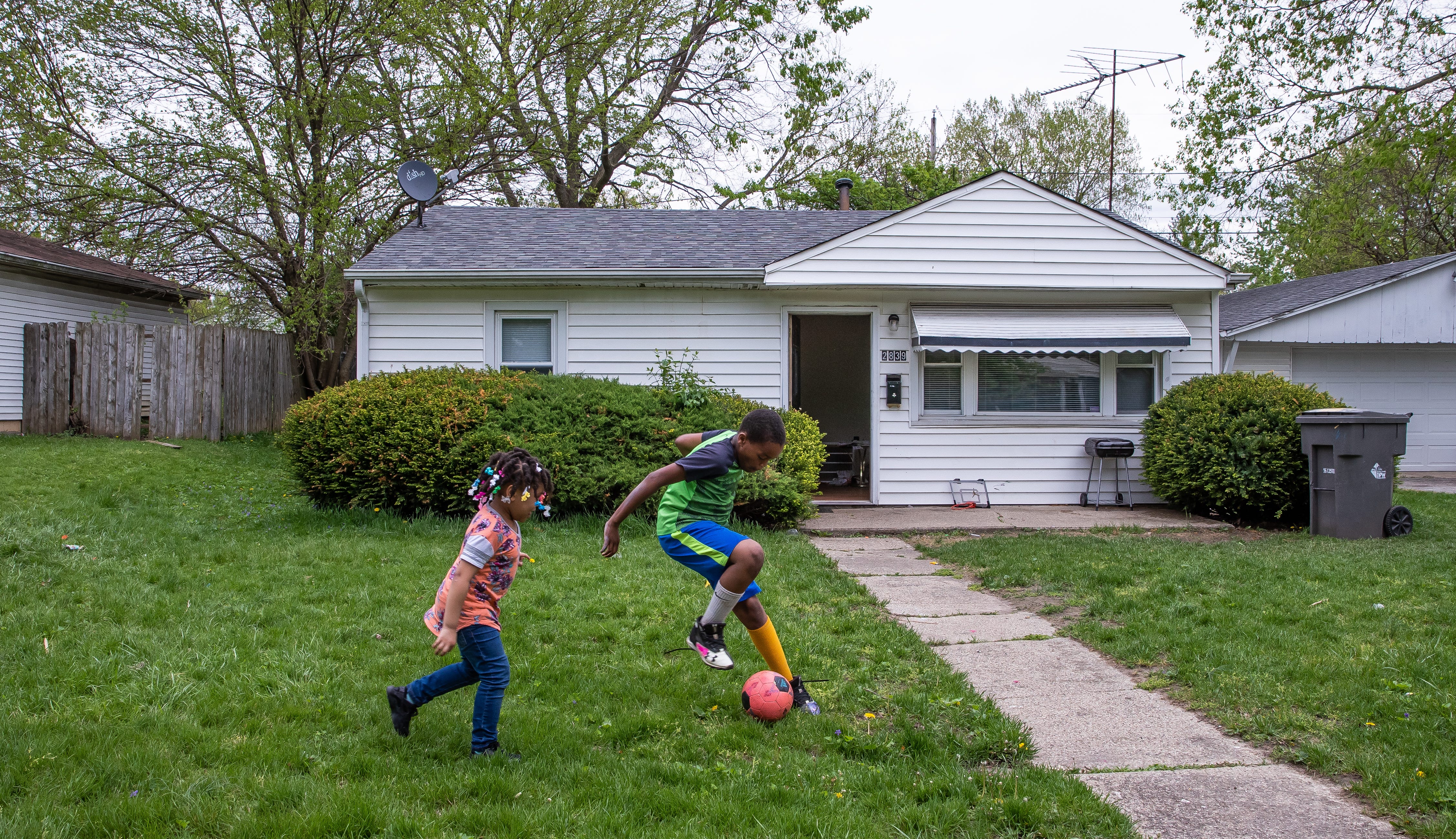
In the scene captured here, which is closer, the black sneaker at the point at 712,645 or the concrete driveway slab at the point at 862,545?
the black sneaker at the point at 712,645

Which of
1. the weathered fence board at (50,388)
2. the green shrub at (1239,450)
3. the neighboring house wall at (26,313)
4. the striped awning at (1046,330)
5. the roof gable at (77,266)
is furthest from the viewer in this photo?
the roof gable at (77,266)

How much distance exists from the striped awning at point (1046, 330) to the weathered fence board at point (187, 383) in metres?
11.6

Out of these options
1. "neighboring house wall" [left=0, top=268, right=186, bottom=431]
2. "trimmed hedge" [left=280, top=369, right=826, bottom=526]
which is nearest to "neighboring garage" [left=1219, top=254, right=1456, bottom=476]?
"trimmed hedge" [left=280, top=369, right=826, bottom=526]

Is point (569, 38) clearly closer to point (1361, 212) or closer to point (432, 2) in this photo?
point (432, 2)

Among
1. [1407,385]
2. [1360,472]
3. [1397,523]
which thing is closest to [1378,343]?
[1407,385]

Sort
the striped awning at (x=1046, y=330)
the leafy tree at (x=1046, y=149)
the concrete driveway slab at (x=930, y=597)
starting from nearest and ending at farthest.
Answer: the concrete driveway slab at (x=930, y=597)
the striped awning at (x=1046, y=330)
the leafy tree at (x=1046, y=149)

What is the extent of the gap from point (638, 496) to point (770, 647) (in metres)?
0.89

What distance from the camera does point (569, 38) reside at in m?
19.3

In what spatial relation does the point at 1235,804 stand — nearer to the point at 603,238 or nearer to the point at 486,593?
the point at 486,593

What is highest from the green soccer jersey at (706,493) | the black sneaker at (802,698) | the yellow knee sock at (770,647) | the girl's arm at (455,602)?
the green soccer jersey at (706,493)

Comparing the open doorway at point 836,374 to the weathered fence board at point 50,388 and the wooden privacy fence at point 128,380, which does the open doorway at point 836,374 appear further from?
the weathered fence board at point 50,388

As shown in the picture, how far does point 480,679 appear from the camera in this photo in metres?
3.24

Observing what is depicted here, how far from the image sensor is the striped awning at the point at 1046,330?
10.3m

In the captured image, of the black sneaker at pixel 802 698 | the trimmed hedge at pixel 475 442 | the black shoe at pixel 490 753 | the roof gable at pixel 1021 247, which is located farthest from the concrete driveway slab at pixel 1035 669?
the roof gable at pixel 1021 247
